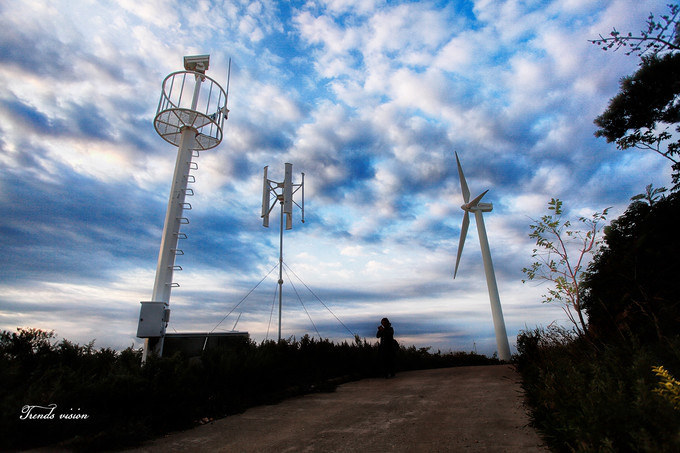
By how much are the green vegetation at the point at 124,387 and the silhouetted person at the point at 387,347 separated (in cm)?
192

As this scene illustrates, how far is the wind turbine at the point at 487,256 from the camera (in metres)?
18.9

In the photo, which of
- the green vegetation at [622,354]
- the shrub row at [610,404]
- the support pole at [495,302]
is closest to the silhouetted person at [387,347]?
the green vegetation at [622,354]

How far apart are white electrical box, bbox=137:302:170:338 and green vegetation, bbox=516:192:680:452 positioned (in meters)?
10.0

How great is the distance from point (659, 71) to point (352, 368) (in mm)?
15371

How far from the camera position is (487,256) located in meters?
A: 19.9

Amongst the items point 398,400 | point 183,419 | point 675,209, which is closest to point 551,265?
point 675,209

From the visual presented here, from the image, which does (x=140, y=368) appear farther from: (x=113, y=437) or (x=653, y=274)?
(x=653, y=274)

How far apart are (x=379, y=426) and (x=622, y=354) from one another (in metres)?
4.16

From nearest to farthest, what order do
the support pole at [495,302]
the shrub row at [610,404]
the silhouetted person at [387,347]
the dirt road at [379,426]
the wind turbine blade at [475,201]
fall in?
1. the shrub row at [610,404]
2. the dirt road at [379,426]
3. the silhouetted person at [387,347]
4. the support pole at [495,302]
5. the wind turbine blade at [475,201]

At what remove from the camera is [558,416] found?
4.36 metres

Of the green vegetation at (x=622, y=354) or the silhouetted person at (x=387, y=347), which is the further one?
the silhouetted person at (x=387, y=347)

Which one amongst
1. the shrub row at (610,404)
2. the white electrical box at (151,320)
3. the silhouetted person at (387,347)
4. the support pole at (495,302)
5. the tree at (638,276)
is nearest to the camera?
the shrub row at (610,404)

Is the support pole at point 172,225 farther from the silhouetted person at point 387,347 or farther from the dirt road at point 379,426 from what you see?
the silhouetted person at point 387,347

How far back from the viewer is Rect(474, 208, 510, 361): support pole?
1874cm
